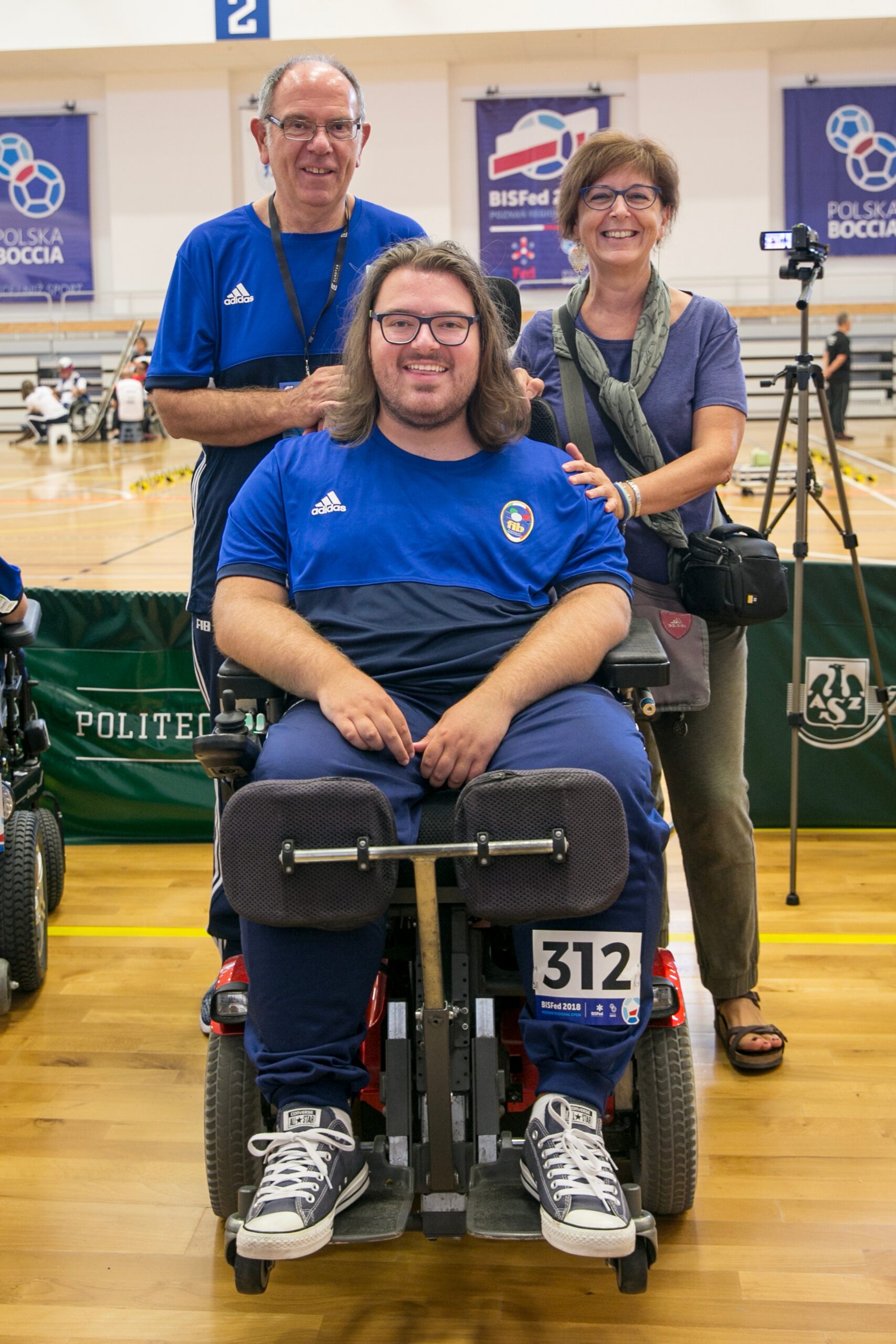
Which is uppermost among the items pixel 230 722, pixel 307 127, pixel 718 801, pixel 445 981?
pixel 307 127

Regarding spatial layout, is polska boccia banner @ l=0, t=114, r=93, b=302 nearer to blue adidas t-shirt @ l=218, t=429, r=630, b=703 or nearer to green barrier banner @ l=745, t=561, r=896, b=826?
green barrier banner @ l=745, t=561, r=896, b=826

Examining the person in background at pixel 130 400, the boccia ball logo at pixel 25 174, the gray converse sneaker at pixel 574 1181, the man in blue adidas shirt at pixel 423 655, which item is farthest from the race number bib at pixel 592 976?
the boccia ball logo at pixel 25 174

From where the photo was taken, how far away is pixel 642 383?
2.19 metres

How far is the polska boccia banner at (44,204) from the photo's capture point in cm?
1786

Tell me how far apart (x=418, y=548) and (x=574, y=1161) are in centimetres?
87

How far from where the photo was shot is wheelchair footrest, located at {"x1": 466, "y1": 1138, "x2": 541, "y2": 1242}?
1.50 meters

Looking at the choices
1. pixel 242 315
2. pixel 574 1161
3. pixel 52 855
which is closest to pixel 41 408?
pixel 52 855

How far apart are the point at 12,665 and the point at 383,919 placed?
63.4 inches

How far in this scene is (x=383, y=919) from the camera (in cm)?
162

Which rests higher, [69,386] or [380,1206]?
[69,386]

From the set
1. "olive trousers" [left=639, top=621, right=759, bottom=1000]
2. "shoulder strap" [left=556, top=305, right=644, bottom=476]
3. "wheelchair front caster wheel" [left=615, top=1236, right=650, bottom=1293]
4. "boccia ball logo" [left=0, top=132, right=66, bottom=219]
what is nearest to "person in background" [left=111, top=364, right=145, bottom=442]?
"boccia ball logo" [left=0, top=132, right=66, bottom=219]

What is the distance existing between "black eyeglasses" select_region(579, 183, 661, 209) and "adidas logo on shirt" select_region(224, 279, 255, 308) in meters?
0.61

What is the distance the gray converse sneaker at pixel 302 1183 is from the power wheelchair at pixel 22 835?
1237 millimetres

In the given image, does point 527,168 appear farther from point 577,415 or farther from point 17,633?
point 577,415
